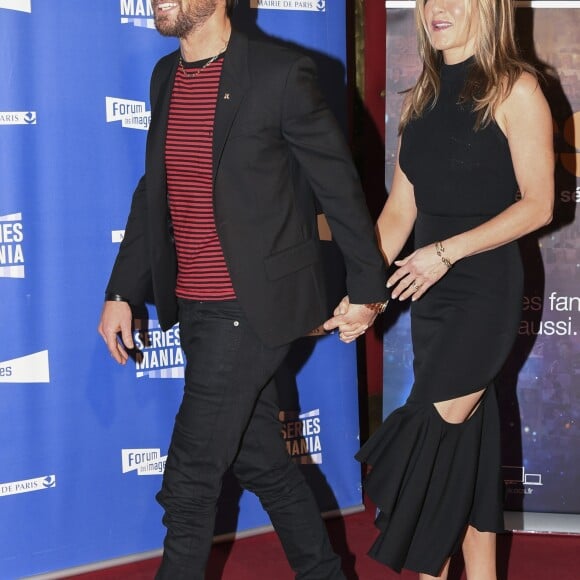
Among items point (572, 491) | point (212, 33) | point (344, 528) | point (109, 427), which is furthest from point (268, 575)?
point (212, 33)

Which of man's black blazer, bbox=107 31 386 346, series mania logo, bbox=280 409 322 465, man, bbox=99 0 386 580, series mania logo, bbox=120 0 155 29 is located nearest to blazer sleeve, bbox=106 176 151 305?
man, bbox=99 0 386 580

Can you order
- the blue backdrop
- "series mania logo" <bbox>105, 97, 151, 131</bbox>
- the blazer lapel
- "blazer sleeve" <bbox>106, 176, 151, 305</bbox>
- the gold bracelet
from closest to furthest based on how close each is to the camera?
the blazer lapel → the gold bracelet → "blazer sleeve" <bbox>106, 176, 151, 305</bbox> → the blue backdrop → "series mania logo" <bbox>105, 97, 151, 131</bbox>

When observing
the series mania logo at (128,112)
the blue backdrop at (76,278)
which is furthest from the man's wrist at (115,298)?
the series mania logo at (128,112)

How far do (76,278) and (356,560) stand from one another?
145cm

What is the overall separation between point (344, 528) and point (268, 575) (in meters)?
0.51

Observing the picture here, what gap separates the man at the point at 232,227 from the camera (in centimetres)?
255

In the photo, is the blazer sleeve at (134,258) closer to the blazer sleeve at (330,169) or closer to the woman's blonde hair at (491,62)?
the blazer sleeve at (330,169)

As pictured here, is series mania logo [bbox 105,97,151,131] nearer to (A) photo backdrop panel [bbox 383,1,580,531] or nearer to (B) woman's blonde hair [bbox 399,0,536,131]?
(A) photo backdrop panel [bbox 383,1,580,531]

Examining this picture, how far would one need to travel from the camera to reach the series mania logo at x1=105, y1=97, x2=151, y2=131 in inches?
130

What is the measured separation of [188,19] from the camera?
2570 mm

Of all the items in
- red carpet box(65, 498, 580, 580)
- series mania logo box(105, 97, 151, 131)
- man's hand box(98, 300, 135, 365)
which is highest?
series mania logo box(105, 97, 151, 131)

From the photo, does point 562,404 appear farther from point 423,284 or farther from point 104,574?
point 104,574

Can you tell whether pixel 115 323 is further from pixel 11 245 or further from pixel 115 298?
pixel 11 245

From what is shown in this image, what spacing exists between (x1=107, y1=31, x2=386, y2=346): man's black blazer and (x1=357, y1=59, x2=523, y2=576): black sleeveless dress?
267mm
